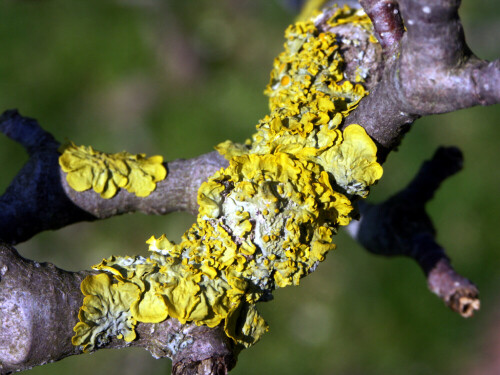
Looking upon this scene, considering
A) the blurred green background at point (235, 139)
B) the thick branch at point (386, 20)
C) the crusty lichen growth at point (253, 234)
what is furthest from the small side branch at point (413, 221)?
the blurred green background at point (235, 139)

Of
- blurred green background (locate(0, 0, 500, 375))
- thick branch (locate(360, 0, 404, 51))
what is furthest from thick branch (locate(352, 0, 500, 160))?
blurred green background (locate(0, 0, 500, 375))

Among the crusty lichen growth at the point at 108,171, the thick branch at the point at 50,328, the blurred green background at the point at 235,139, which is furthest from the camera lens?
the blurred green background at the point at 235,139

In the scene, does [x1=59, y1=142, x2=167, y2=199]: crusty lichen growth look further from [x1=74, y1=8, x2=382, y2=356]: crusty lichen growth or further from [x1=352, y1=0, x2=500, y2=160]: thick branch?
[x1=352, y1=0, x2=500, y2=160]: thick branch

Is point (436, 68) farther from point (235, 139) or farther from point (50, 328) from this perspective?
point (235, 139)

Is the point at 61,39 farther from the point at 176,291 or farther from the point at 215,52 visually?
the point at 176,291

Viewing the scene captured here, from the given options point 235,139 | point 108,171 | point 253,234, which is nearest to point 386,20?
point 253,234

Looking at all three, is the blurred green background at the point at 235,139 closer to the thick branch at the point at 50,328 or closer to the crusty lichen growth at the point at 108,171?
the crusty lichen growth at the point at 108,171

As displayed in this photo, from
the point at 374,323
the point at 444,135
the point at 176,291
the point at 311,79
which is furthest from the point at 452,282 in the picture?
the point at 444,135
